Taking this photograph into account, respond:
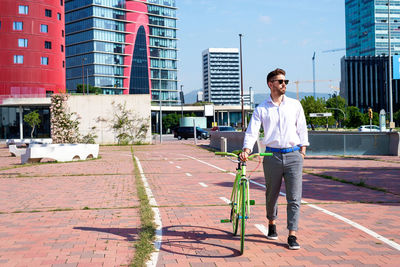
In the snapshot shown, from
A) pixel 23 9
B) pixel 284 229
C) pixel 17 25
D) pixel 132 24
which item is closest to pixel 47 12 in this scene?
pixel 23 9

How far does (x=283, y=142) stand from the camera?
5508mm

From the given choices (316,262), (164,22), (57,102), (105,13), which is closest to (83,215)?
(316,262)

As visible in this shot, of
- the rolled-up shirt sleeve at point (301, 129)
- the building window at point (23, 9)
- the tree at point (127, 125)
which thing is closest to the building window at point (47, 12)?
the building window at point (23, 9)

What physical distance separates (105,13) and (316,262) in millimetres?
124343

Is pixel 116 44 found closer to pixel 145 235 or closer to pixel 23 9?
pixel 23 9

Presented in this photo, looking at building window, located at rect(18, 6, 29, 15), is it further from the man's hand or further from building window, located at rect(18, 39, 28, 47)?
the man's hand

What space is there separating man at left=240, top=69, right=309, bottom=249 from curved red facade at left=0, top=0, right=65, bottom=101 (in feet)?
217

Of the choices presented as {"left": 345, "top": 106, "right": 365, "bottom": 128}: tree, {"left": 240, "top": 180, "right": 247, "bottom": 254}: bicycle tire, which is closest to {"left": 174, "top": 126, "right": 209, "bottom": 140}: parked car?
{"left": 345, "top": 106, "right": 365, "bottom": 128}: tree

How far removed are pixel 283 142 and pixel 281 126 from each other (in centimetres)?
19

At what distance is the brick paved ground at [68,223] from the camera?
5332mm

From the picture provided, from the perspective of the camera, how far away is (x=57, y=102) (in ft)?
109

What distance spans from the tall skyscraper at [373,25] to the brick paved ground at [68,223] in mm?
139286

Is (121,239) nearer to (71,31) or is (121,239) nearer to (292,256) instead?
(292,256)

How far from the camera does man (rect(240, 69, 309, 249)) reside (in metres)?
5.49
